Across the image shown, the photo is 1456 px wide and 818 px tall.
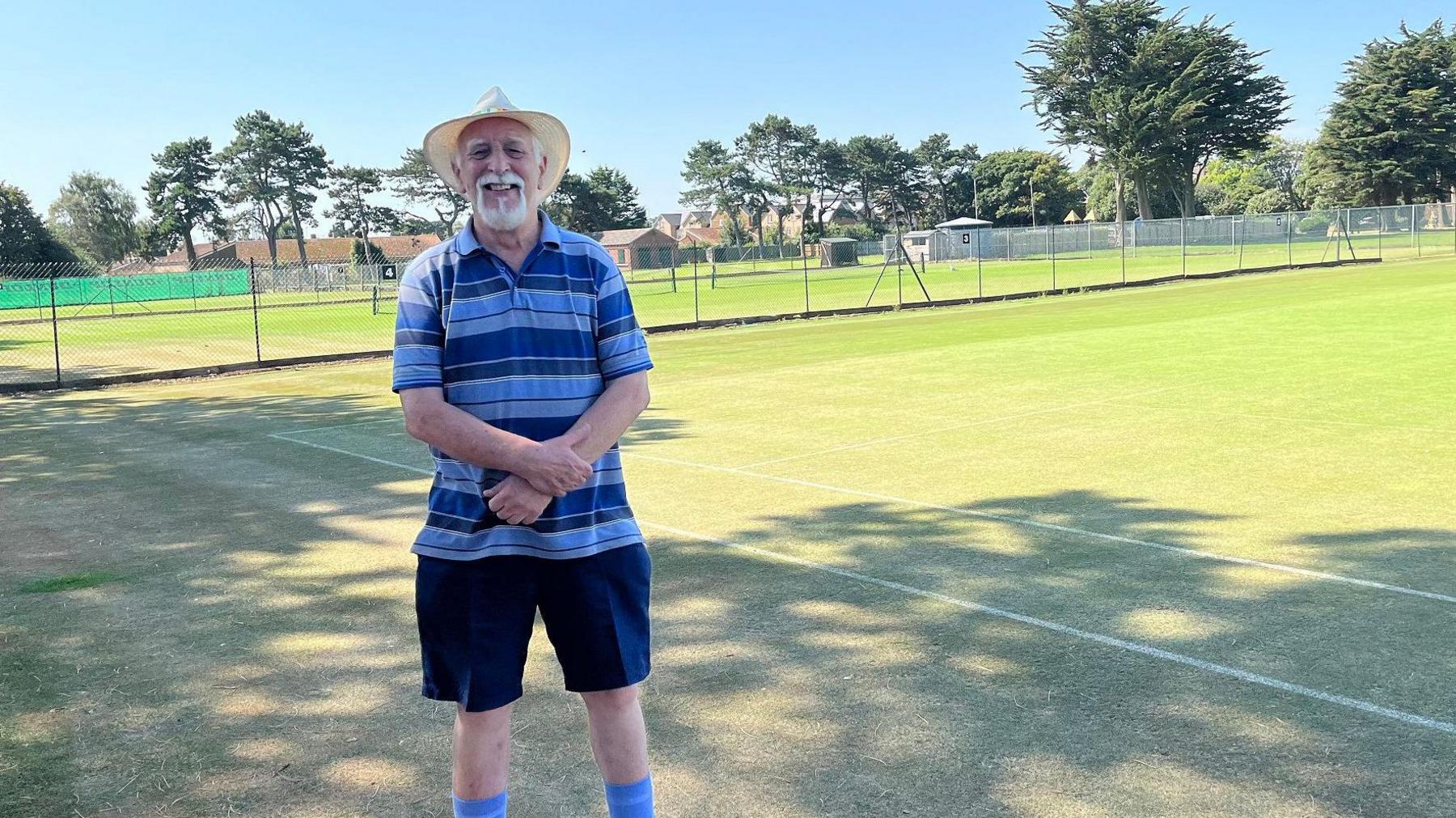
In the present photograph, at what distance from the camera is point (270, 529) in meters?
7.76

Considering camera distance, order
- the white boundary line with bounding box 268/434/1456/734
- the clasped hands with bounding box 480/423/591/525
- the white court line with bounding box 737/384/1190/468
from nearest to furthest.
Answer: the clasped hands with bounding box 480/423/591/525
the white boundary line with bounding box 268/434/1456/734
the white court line with bounding box 737/384/1190/468

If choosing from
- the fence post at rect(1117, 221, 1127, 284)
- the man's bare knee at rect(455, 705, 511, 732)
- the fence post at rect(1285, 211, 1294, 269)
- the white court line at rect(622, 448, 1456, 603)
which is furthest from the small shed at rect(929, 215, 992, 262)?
the man's bare knee at rect(455, 705, 511, 732)

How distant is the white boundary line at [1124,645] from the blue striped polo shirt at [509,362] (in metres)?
2.79

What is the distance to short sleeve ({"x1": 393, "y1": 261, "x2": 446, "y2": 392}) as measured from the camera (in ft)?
9.50

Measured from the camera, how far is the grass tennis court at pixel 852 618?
385cm

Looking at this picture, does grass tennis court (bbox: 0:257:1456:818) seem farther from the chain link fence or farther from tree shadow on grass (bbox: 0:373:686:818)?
the chain link fence

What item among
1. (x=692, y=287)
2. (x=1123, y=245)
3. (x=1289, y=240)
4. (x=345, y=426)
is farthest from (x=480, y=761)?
(x=692, y=287)

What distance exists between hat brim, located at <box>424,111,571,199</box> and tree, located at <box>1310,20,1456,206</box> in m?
85.4

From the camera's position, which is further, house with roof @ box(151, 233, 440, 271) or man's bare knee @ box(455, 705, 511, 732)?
house with roof @ box(151, 233, 440, 271)

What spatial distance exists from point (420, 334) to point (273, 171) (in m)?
113

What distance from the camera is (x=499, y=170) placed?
9.87ft

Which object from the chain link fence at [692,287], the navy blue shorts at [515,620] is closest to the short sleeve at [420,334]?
the navy blue shorts at [515,620]

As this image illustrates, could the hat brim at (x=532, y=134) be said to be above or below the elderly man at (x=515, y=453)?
above

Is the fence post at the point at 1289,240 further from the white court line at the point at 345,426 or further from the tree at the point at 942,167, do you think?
the tree at the point at 942,167
